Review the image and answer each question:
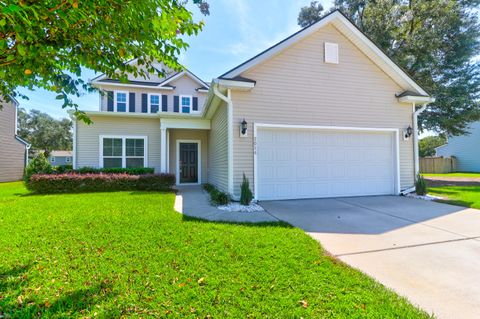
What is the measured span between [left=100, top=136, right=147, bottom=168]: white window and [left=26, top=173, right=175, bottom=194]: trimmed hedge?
211cm

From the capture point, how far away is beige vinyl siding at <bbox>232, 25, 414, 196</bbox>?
738cm

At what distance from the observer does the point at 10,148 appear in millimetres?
16859

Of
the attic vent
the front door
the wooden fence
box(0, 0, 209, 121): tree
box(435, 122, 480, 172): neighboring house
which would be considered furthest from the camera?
the wooden fence

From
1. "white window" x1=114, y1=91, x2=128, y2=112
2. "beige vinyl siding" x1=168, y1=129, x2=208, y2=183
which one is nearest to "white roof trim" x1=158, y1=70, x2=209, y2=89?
"white window" x1=114, y1=91, x2=128, y2=112

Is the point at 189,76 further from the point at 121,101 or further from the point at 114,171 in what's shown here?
the point at 114,171

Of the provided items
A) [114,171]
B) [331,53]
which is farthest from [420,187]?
[114,171]

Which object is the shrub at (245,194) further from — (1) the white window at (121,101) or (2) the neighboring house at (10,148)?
(2) the neighboring house at (10,148)

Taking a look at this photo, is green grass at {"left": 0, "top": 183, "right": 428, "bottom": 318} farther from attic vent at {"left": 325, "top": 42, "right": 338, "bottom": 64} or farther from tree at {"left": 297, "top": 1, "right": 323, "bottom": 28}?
tree at {"left": 297, "top": 1, "right": 323, "bottom": 28}

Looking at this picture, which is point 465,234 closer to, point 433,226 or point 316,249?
point 433,226

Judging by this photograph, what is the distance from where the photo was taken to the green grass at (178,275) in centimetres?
226

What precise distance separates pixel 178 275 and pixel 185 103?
14.6m

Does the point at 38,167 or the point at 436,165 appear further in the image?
the point at 436,165

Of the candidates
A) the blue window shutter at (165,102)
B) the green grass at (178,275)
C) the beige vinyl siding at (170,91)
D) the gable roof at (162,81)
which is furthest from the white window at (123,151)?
the green grass at (178,275)

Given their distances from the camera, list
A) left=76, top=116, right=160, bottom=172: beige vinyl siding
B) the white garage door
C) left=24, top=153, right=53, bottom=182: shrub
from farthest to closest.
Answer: left=76, top=116, right=160, bottom=172: beige vinyl siding → left=24, top=153, right=53, bottom=182: shrub → the white garage door
